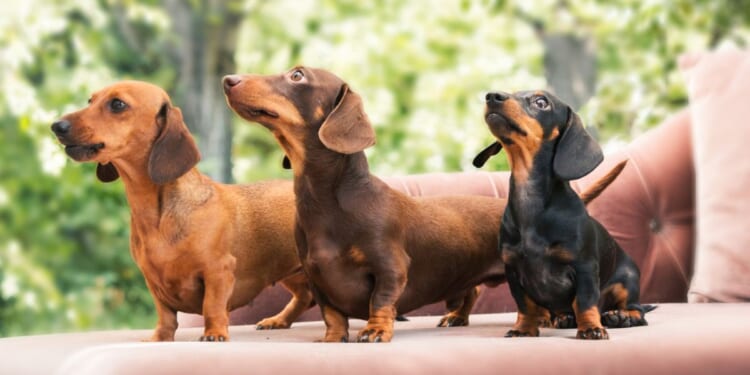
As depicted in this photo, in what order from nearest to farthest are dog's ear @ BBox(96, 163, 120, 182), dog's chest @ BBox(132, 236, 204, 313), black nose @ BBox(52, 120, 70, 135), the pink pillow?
black nose @ BBox(52, 120, 70, 135) < dog's chest @ BBox(132, 236, 204, 313) < dog's ear @ BBox(96, 163, 120, 182) < the pink pillow

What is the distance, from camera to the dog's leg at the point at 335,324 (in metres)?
1.79

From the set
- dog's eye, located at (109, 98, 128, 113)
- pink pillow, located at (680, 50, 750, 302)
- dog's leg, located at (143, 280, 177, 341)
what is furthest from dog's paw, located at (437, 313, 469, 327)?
dog's eye, located at (109, 98, 128, 113)

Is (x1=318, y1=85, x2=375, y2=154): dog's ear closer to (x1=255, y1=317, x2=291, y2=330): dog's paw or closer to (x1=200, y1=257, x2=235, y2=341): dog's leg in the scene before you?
(x1=200, y1=257, x2=235, y2=341): dog's leg

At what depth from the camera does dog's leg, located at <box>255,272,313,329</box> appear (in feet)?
6.99

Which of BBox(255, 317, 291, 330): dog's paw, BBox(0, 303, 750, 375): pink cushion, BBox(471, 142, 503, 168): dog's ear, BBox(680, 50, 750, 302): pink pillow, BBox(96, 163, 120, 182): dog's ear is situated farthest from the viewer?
BBox(680, 50, 750, 302): pink pillow

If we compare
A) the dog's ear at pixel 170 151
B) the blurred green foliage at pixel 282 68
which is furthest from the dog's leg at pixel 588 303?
the blurred green foliage at pixel 282 68

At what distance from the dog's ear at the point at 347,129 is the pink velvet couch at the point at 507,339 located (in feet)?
1.07

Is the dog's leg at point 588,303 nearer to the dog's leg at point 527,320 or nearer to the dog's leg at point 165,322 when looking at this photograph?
the dog's leg at point 527,320

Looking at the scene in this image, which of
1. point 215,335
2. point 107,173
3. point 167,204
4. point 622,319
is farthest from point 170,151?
point 622,319

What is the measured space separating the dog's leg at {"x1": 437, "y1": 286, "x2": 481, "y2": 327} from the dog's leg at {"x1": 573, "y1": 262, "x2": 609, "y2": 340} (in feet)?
1.09

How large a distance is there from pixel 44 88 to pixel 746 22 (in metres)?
3.71

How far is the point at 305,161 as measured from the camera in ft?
5.79

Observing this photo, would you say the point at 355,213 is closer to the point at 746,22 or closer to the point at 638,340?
the point at 638,340

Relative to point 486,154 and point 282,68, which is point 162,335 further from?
point 282,68
